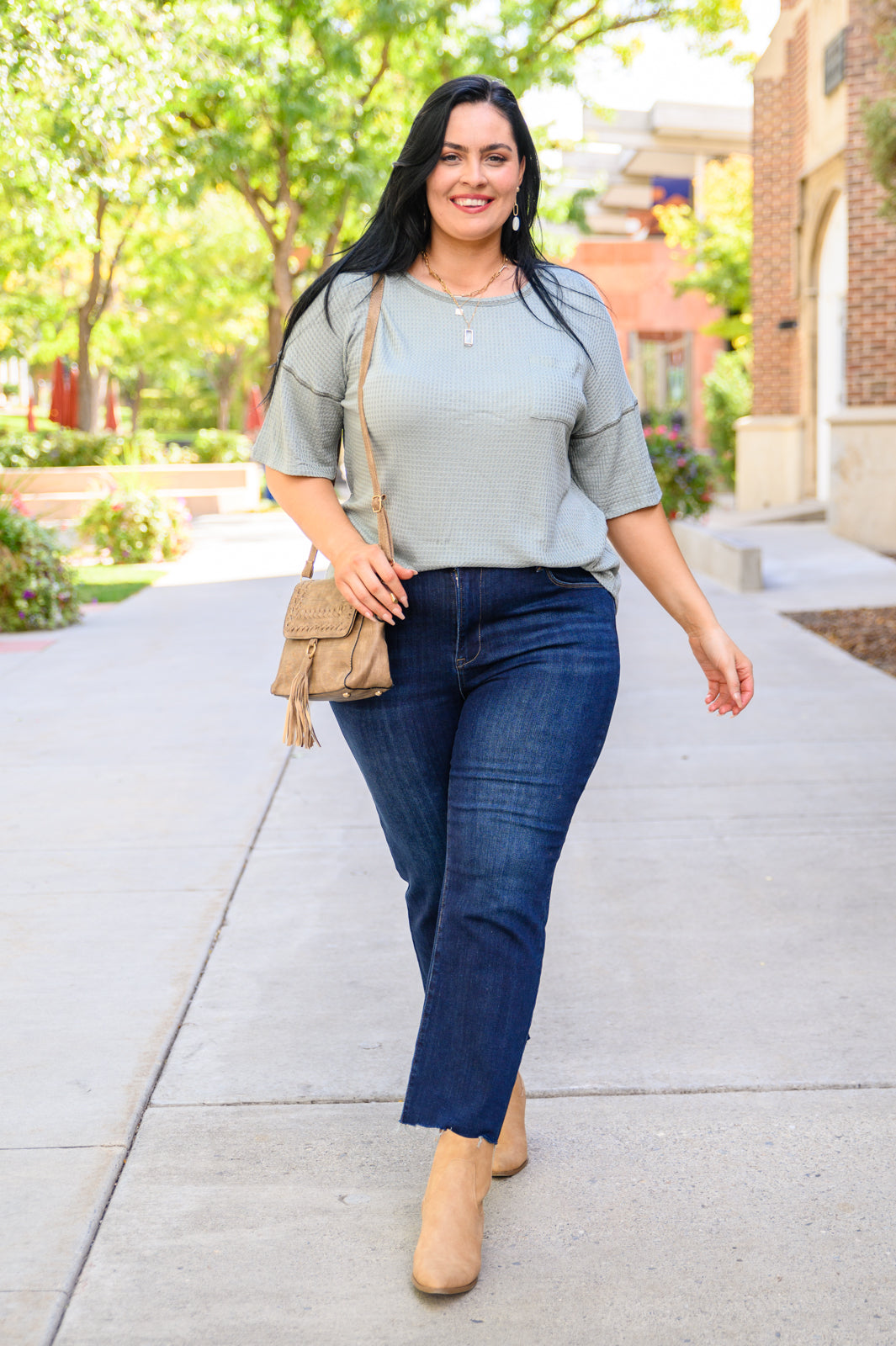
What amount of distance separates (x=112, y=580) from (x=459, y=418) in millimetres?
11760

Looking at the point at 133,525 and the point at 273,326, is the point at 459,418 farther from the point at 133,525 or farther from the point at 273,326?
the point at 273,326

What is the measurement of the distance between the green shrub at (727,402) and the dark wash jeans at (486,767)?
23.1 meters

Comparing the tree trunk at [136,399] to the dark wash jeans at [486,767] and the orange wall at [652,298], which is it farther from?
the dark wash jeans at [486,767]

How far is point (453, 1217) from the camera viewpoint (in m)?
2.47

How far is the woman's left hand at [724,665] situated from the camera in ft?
9.03

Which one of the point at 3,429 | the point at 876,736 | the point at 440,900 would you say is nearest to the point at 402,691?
the point at 440,900

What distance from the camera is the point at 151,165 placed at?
13945 mm

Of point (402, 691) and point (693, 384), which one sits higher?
point (402, 691)

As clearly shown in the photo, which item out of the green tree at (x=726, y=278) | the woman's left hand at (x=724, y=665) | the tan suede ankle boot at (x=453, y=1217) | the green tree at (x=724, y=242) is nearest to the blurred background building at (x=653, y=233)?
the green tree at (x=724, y=242)

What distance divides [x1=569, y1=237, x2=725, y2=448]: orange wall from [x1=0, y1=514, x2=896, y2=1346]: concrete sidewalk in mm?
33660

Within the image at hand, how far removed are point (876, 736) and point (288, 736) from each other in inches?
182

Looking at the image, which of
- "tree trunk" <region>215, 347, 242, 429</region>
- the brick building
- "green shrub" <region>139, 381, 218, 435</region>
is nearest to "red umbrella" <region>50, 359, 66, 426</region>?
the brick building

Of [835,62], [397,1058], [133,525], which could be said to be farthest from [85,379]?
[397,1058]

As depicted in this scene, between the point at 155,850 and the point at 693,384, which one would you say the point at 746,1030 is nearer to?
the point at 155,850
